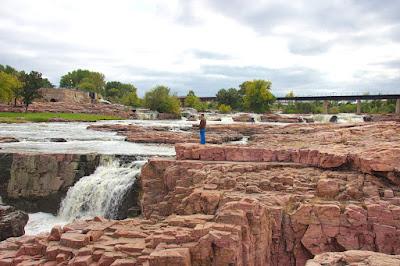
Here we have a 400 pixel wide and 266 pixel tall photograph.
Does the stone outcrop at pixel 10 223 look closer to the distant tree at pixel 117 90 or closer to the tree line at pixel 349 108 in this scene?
the tree line at pixel 349 108

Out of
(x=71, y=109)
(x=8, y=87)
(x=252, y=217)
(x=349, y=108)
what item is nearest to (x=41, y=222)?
(x=252, y=217)

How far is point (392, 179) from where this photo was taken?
11531 mm

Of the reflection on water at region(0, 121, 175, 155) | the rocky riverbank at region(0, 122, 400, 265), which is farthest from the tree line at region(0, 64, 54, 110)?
the rocky riverbank at region(0, 122, 400, 265)

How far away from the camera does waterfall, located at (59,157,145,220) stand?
15461mm

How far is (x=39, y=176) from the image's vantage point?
1833 cm

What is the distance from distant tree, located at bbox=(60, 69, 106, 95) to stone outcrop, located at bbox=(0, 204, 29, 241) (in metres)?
77.2

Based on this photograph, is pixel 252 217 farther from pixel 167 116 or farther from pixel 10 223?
pixel 167 116

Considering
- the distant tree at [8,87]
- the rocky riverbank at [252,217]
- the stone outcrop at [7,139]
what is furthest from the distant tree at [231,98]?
the rocky riverbank at [252,217]

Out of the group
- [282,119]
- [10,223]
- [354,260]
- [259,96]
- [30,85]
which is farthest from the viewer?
[259,96]

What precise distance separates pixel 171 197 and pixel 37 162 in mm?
8682

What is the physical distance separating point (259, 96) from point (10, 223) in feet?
181

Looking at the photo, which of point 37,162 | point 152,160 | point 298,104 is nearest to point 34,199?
point 37,162

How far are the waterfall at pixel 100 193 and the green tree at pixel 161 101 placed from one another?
3610 centimetres

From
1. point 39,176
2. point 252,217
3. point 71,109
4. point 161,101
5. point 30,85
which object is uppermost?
point 30,85
